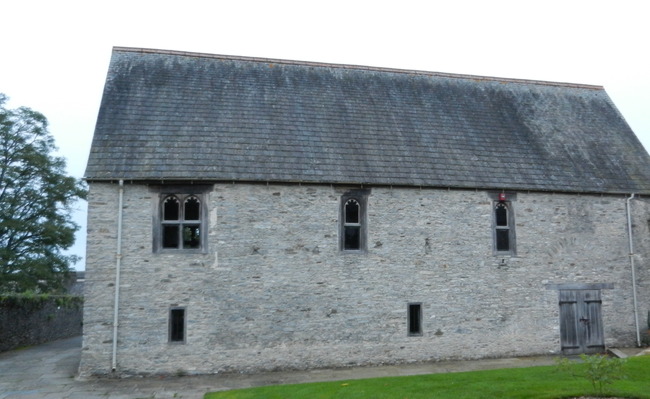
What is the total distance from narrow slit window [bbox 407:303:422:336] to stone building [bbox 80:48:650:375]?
2.0 inches

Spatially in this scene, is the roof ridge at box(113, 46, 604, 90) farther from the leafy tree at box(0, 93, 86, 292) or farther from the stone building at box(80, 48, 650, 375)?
the leafy tree at box(0, 93, 86, 292)

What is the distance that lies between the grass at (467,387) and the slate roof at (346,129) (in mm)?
5979

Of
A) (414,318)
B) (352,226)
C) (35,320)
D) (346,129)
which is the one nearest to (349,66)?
(346,129)

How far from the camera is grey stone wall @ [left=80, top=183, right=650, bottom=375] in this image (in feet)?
48.4

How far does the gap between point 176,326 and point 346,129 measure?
8.34 m

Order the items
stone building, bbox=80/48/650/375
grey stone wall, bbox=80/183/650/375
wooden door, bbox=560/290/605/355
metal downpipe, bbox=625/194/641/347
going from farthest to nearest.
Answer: metal downpipe, bbox=625/194/641/347 → wooden door, bbox=560/290/605/355 → stone building, bbox=80/48/650/375 → grey stone wall, bbox=80/183/650/375

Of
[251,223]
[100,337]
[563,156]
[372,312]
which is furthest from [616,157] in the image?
[100,337]

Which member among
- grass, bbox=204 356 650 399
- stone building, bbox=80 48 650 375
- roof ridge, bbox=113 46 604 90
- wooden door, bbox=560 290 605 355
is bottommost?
grass, bbox=204 356 650 399

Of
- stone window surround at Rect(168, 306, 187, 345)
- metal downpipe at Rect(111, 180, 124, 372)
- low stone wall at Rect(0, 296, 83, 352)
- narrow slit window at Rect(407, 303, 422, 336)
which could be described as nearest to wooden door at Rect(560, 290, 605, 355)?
narrow slit window at Rect(407, 303, 422, 336)

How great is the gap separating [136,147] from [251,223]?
4.10 m

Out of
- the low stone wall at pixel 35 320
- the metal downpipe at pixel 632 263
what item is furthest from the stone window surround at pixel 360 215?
the low stone wall at pixel 35 320

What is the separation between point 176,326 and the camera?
48.7 ft

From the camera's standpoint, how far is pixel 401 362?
15961mm

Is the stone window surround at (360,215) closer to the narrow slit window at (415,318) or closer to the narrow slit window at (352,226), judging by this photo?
the narrow slit window at (352,226)
